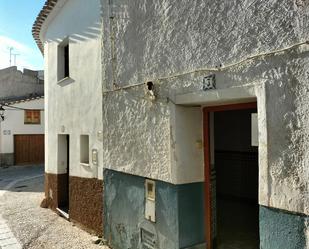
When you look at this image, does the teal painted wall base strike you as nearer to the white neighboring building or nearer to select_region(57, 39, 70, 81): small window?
select_region(57, 39, 70, 81): small window

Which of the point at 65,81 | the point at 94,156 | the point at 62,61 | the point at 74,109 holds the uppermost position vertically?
the point at 62,61

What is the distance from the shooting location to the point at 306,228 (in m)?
3.43

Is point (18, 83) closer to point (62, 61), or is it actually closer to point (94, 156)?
point (62, 61)

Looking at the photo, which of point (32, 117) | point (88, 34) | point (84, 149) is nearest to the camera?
point (88, 34)

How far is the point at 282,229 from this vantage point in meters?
3.67

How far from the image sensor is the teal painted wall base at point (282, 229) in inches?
137

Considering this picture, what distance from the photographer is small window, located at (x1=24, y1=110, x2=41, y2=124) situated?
25.4 metres

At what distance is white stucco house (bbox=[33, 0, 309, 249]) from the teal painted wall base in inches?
0.4

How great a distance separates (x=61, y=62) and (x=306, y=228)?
924 cm

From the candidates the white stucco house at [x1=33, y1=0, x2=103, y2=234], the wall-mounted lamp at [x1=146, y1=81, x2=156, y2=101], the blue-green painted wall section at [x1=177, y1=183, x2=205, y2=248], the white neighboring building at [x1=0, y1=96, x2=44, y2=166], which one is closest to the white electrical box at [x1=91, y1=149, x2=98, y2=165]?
the white stucco house at [x1=33, y1=0, x2=103, y2=234]

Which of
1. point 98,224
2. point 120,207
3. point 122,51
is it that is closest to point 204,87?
point 122,51

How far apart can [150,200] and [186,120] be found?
61.8 inches

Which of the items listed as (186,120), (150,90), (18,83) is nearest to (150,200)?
(186,120)

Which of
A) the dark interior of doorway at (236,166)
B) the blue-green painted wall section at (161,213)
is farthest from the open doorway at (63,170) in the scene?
the dark interior of doorway at (236,166)
